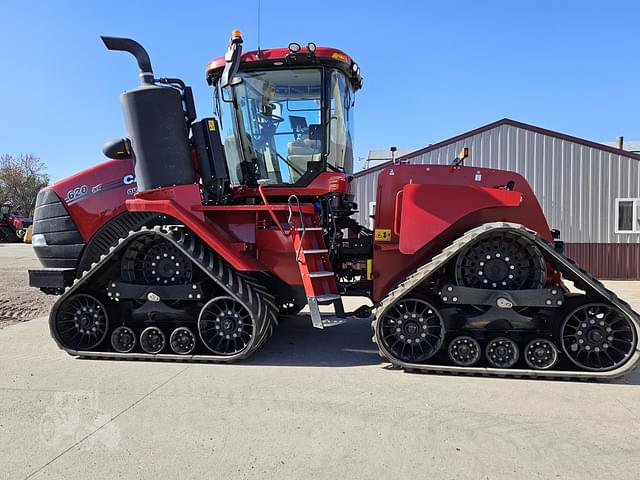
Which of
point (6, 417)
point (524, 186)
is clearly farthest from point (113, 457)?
point (524, 186)

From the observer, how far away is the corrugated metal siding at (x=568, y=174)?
40.1ft

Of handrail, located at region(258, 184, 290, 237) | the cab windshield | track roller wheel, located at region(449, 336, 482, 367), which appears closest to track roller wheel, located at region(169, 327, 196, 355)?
handrail, located at region(258, 184, 290, 237)

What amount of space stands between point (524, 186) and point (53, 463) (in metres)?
4.63

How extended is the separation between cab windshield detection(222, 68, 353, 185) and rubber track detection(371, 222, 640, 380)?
1.65m

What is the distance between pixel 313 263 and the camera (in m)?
4.78

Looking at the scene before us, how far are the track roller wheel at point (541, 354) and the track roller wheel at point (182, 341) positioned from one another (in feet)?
10.5

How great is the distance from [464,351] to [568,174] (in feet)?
32.8

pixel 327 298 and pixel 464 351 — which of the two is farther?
pixel 327 298

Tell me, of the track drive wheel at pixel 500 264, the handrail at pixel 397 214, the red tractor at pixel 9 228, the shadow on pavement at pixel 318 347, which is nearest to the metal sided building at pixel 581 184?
the shadow on pavement at pixel 318 347

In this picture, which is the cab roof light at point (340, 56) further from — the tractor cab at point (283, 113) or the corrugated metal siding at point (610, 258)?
the corrugated metal siding at point (610, 258)

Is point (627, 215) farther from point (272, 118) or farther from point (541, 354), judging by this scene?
point (272, 118)

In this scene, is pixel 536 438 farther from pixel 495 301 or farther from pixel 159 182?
pixel 159 182

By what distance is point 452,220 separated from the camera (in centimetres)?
452

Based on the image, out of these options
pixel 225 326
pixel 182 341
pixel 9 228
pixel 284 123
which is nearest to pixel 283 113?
pixel 284 123
